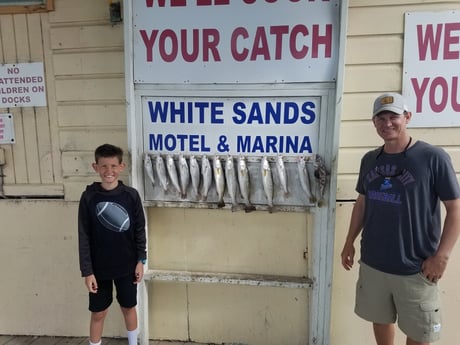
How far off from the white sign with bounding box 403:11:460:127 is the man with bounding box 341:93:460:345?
0.61 metres

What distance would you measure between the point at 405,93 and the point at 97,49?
7.14 ft

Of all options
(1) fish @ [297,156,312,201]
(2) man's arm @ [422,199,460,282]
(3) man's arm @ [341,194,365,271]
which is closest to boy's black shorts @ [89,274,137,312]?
(1) fish @ [297,156,312,201]

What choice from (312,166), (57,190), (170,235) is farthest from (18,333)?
(312,166)

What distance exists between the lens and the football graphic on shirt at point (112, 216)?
234 centimetres

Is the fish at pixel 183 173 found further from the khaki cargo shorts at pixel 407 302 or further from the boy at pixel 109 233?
the khaki cargo shorts at pixel 407 302

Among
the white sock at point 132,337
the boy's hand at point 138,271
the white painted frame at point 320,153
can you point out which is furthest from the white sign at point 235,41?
the white sock at point 132,337

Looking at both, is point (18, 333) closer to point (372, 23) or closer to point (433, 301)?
point (433, 301)

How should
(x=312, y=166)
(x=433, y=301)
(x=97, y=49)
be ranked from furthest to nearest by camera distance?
(x=97, y=49), (x=312, y=166), (x=433, y=301)

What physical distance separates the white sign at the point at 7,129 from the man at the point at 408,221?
2.60m

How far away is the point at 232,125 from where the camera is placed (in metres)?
2.56

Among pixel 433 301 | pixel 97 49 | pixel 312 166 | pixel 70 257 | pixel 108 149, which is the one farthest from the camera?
pixel 70 257

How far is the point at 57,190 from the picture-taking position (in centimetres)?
296

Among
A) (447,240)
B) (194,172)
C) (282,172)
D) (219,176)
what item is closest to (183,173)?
(194,172)

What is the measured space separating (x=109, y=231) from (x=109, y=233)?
0.04 feet
